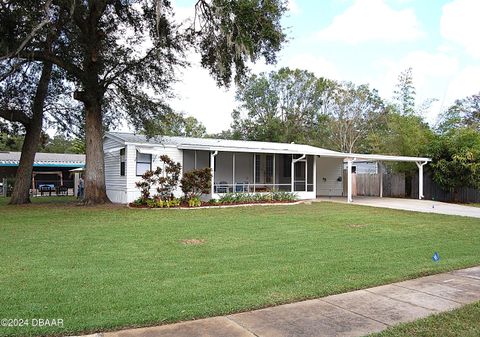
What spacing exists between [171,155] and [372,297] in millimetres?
15360

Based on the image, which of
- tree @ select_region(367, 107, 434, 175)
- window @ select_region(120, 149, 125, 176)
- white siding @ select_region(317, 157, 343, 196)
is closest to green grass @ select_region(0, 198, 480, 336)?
window @ select_region(120, 149, 125, 176)

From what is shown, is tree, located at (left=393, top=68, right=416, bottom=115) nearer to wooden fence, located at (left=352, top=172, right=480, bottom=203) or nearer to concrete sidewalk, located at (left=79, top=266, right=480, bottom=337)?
wooden fence, located at (left=352, top=172, right=480, bottom=203)

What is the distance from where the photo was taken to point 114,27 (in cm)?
1652

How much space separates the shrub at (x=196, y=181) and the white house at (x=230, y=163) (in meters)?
1.44

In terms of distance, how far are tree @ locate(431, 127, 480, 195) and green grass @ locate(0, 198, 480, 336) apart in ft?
33.0

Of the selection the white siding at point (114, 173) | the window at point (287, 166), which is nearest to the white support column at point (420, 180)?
the window at point (287, 166)

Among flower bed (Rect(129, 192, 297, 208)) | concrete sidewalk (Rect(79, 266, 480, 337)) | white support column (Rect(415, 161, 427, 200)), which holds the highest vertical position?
white support column (Rect(415, 161, 427, 200))

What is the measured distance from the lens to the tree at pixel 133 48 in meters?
13.0

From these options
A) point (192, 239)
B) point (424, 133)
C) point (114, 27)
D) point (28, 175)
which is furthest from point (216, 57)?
point (424, 133)

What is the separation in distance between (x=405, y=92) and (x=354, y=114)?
10572mm

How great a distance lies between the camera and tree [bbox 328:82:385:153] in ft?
132

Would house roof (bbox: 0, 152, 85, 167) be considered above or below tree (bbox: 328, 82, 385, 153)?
below

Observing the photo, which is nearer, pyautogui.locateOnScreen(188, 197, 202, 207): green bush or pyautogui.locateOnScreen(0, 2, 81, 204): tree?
pyautogui.locateOnScreen(188, 197, 202, 207): green bush

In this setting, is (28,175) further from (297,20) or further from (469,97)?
(469,97)
